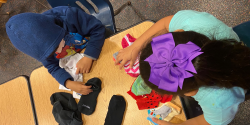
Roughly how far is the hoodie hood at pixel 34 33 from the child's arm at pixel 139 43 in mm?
293

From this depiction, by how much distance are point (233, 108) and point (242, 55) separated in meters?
0.24

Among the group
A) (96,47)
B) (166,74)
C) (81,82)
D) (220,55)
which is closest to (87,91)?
(81,82)

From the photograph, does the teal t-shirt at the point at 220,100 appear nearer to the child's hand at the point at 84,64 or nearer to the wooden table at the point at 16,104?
the child's hand at the point at 84,64

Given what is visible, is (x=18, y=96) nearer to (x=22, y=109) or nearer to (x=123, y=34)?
(x=22, y=109)

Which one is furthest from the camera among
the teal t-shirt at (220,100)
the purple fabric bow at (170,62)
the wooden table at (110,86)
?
the wooden table at (110,86)

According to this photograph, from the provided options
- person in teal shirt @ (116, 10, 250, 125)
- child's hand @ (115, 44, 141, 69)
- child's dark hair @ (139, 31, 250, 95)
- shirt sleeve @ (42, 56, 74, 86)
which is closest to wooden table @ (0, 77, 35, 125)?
shirt sleeve @ (42, 56, 74, 86)

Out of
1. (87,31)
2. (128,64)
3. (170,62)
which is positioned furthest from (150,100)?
(87,31)

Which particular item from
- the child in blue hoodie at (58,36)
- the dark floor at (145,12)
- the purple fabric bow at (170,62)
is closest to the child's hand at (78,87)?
the child in blue hoodie at (58,36)

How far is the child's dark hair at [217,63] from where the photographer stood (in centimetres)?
33

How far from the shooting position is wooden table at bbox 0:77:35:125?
2.71ft

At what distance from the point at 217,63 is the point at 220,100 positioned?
189 millimetres

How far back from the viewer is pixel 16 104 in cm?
86

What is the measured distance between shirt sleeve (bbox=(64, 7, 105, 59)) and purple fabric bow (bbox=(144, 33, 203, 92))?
15.4 inches

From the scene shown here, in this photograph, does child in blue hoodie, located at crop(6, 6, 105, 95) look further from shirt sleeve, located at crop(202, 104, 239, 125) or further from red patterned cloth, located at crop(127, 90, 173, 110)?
shirt sleeve, located at crop(202, 104, 239, 125)
